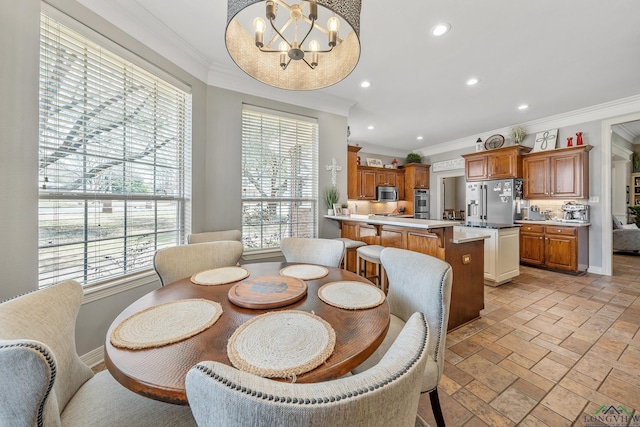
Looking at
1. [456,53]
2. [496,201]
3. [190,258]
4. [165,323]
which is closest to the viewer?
[165,323]

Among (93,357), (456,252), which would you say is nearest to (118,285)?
(93,357)

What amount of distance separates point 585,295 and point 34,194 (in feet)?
18.7

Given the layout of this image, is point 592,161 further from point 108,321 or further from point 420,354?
point 108,321

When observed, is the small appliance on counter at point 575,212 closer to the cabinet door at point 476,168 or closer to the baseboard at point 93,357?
the cabinet door at point 476,168

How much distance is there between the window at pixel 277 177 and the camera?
3205mm

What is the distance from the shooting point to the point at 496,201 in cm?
505

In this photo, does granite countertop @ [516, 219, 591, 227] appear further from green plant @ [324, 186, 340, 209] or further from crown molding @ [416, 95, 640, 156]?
green plant @ [324, 186, 340, 209]

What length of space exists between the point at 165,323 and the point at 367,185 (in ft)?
18.8

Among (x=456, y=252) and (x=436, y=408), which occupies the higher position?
(x=456, y=252)

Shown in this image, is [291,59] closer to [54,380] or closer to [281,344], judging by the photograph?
[281,344]

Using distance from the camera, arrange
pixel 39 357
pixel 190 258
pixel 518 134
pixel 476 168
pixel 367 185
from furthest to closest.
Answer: pixel 367 185 → pixel 476 168 → pixel 518 134 → pixel 190 258 → pixel 39 357

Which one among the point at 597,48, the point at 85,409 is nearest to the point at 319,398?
the point at 85,409

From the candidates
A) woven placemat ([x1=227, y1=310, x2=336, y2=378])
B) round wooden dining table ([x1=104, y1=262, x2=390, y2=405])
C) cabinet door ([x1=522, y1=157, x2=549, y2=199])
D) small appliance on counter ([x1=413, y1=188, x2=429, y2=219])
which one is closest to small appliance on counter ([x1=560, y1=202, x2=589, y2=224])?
cabinet door ([x1=522, y1=157, x2=549, y2=199])

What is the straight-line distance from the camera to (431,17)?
6.92 feet
